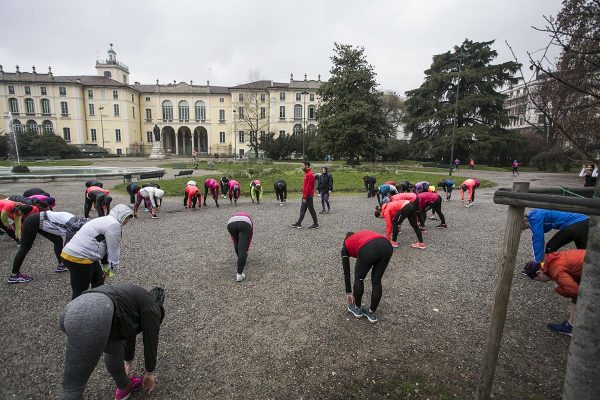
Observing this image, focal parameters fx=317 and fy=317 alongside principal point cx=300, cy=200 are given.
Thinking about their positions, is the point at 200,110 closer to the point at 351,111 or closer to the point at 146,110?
the point at 146,110

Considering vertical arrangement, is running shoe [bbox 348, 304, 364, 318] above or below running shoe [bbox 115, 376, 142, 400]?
above

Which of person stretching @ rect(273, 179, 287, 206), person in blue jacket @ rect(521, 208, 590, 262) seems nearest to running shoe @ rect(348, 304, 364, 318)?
person in blue jacket @ rect(521, 208, 590, 262)

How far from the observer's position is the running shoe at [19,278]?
558 centimetres

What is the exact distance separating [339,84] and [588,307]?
33898 mm

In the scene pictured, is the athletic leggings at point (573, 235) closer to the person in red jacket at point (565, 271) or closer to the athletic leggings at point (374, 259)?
the person in red jacket at point (565, 271)

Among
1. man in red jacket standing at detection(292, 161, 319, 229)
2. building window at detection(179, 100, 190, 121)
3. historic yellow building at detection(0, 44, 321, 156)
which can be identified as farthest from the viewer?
building window at detection(179, 100, 190, 121)

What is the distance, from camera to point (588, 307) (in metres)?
2.05

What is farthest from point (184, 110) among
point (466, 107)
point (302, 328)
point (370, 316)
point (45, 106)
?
point (370, 316)

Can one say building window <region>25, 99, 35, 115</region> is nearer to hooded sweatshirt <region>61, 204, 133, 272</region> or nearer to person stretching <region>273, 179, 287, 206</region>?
person stretching <region>273, 179, 287, 206</region>

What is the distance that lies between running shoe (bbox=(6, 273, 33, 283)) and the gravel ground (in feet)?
0.68

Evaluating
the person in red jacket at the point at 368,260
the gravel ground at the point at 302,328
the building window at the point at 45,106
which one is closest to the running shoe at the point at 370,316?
the person in red jacket at the point at 368,260

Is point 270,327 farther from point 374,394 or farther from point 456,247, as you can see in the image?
point 456,247

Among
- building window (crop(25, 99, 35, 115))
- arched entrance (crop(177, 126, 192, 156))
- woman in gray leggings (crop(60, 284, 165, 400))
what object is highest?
building window (crop(25, 99, 35, 115))

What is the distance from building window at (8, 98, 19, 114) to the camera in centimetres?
6112
